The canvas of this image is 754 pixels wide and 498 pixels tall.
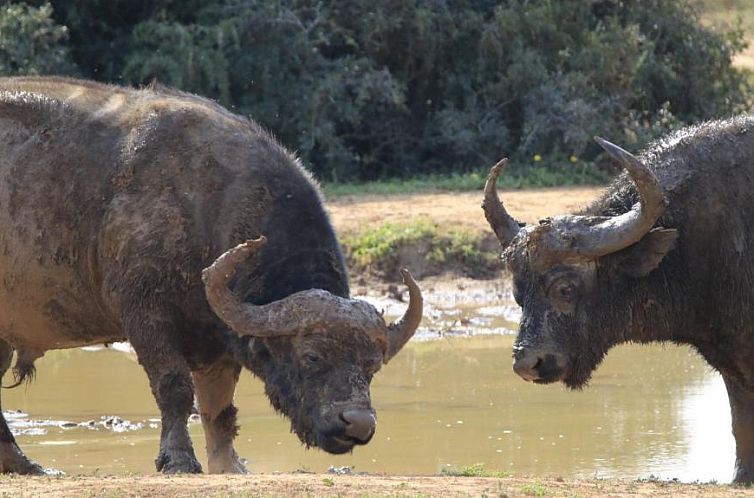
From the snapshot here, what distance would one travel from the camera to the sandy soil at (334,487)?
8.23 m

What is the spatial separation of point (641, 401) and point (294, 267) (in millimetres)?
5360

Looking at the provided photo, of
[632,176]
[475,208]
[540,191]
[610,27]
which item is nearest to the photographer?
[632,176]

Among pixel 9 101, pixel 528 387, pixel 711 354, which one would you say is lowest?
pixel 528 387

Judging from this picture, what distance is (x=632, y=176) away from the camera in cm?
959

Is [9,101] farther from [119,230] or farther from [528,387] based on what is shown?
[528,387]

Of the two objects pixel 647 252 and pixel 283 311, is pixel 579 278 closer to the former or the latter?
pixel 647 252

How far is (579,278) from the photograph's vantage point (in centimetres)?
980

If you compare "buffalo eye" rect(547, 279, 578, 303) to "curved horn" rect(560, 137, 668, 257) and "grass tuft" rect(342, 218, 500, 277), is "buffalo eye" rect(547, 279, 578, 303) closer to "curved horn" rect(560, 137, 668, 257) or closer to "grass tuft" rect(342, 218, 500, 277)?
"curved horn" rect(560, 137, 668, 257)

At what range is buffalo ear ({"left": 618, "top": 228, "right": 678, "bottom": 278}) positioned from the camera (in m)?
9.65

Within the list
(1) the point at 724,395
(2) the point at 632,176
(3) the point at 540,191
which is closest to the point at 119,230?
(2) the point at 632,176

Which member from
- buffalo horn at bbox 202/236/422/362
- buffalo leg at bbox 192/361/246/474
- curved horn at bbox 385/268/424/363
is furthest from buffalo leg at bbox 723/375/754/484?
buffalo leg at bbox 192/361/246/474

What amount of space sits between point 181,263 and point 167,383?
29.0 inches

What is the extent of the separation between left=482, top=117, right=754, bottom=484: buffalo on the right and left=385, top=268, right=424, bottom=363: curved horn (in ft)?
2.23

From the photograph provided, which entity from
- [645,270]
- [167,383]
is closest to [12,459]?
[167,383]
